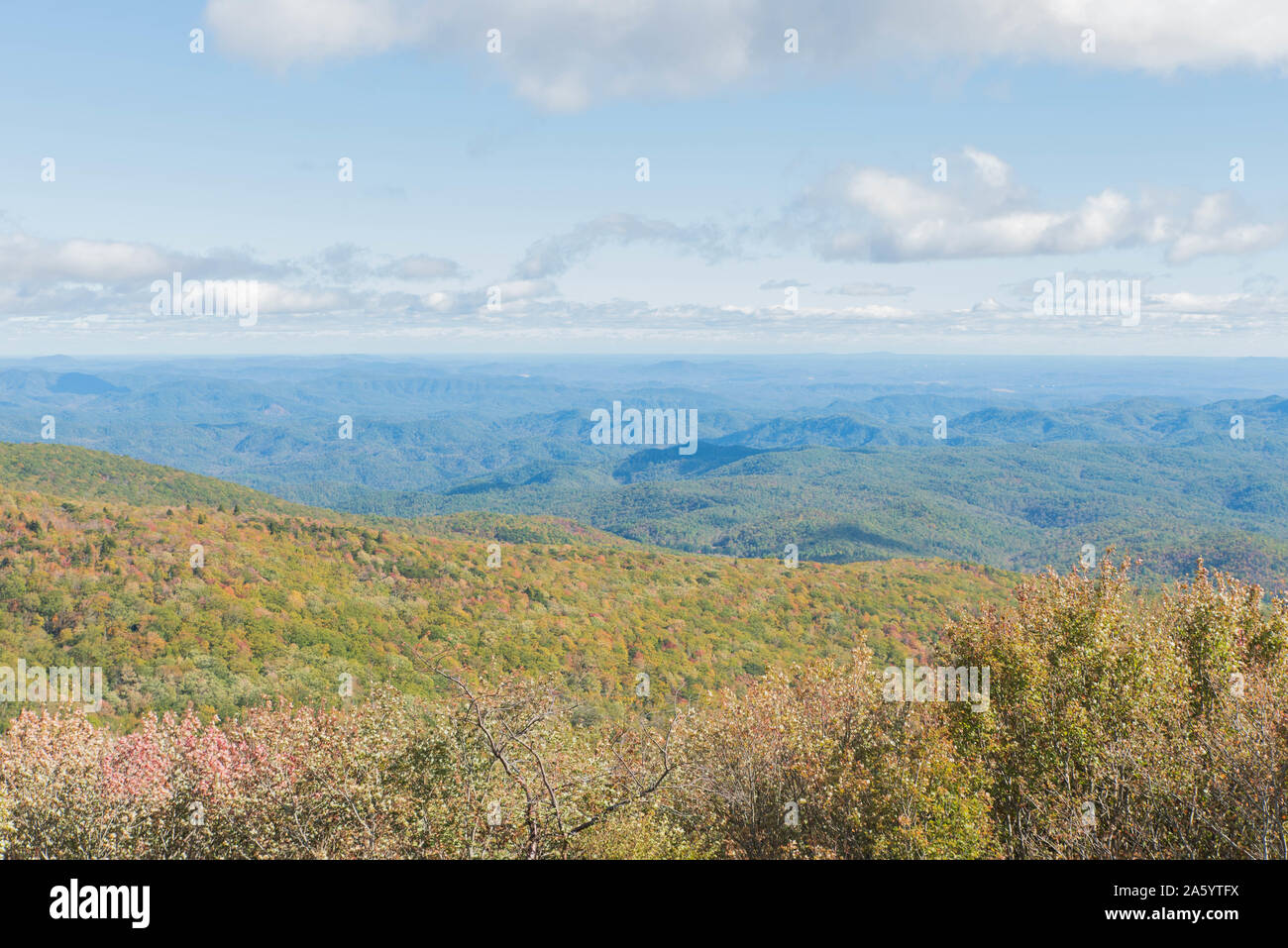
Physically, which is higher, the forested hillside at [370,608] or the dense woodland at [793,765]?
the dense woodland at [793,765]

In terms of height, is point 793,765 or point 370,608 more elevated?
point 793,765

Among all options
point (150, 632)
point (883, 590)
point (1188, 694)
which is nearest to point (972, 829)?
point (1188, 694)

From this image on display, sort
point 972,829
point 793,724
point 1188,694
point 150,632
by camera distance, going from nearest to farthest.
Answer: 1. point 972,829
2. point 1188,694
3. point 793,724
4. point 150,632

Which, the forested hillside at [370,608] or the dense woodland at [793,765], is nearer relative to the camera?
the dense woodland at [793,765]

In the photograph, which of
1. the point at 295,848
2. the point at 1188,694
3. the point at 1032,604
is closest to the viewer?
the point at 295,848

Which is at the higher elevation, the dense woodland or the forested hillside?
the dense woodland

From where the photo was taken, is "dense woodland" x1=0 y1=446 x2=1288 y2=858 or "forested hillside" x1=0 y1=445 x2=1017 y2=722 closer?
"dense woodland" x1=0 y1=446 x2=1288 y2=858

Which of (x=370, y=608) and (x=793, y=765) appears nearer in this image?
(x=793, y=765)
